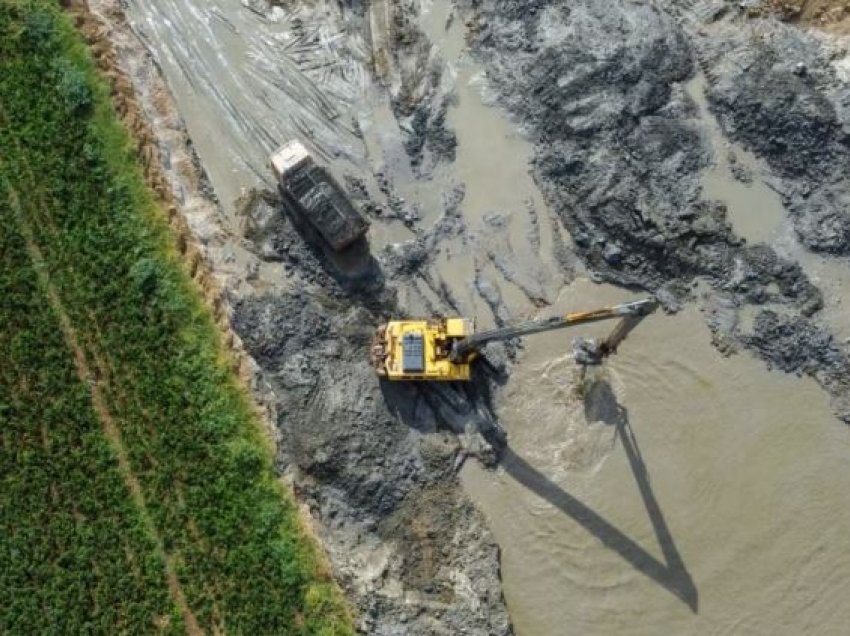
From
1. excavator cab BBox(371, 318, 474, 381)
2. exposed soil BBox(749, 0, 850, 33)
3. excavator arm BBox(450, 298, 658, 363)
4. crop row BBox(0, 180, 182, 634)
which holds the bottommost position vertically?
crop row BBox(0, 180, 182, 634)

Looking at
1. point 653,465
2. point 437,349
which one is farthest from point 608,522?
point 437,349

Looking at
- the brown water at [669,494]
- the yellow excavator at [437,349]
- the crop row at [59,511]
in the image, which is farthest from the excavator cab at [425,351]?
the crop row at [59,511]

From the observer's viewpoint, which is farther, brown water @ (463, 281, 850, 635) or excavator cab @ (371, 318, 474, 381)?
excavator cab @ (371, 318, 474, 381)

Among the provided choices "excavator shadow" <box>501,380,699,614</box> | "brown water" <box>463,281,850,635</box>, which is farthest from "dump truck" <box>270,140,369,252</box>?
"excavator shadow" <box>501,380,699,614</box>

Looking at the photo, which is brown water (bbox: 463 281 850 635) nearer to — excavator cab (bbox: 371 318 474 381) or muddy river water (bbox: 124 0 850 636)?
muddy river water (bbox: 124 0 850 636)

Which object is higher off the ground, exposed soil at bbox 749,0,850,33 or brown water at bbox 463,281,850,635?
exposed soil at bbox 749,0,850,33

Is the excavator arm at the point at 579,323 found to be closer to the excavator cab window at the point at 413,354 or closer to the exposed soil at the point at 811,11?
the excavator cab window at the point at 413,354
